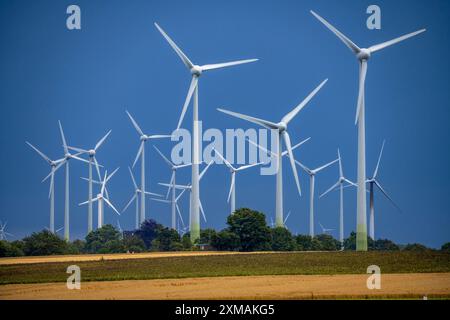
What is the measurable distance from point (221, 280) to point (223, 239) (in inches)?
2538

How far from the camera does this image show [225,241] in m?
145

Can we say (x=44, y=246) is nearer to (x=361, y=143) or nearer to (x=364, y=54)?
(x=361, y=143)

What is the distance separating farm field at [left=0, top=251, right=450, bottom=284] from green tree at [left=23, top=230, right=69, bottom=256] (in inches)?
1651

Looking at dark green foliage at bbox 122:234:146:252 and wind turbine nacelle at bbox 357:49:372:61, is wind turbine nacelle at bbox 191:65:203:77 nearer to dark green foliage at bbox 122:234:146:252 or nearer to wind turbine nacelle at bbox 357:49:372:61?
wind turbine nacelle at bbox 357:49:372:61

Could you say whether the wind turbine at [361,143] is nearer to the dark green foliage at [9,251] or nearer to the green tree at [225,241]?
the green tree at [225,241]

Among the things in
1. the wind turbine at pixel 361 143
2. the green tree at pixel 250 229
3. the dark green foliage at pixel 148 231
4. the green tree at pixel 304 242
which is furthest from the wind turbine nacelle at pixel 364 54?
the dark green foliage at pixel 148 231

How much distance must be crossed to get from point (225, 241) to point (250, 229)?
15.7 feet

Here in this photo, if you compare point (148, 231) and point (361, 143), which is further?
point (148, 231)

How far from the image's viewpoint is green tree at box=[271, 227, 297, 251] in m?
147

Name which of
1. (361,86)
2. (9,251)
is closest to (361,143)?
(361,86)

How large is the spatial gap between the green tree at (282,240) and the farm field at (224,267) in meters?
29.7
